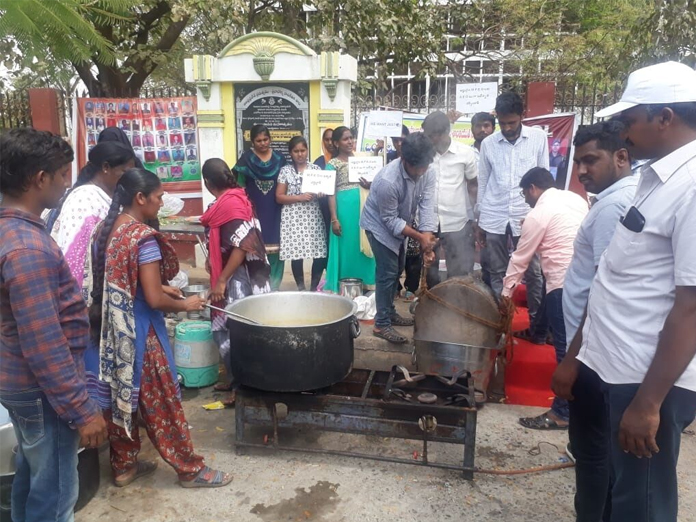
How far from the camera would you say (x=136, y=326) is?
3.01m

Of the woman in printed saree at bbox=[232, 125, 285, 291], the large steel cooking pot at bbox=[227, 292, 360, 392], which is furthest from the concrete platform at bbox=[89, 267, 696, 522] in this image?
the woman in printed saree at bbox=[232, 125, 285, 291]

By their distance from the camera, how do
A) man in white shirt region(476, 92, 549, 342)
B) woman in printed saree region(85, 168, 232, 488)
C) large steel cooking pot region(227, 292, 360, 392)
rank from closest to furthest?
1. woman in printed saree region(85, 168, 232, 488)
2. large steel cooking pot region(227, 292, 360, 392)
3. man in white shirt region(476, 92, 549, 342)

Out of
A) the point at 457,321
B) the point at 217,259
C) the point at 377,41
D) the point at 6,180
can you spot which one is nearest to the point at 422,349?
the point at 457,321

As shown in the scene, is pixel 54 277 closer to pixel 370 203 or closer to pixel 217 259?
pixel 217 259

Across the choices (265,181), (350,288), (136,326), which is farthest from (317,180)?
(136,326)

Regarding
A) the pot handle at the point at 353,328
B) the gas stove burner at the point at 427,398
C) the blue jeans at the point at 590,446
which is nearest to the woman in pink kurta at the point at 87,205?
the pot handle at the point at 353,328

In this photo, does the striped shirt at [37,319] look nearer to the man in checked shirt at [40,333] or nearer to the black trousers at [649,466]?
the man in checked shirt at [40,333]

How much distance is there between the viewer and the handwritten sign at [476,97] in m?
6.73

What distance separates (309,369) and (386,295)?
2017mm

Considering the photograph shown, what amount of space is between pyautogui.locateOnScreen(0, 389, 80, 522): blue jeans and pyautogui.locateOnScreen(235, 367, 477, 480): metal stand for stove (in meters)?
1.44

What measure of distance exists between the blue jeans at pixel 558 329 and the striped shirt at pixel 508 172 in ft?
4.42

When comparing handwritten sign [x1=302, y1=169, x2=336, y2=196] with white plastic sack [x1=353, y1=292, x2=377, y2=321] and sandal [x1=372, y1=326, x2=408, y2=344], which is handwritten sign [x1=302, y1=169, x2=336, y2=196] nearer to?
white plastic sack [x1=353, y1=292, x2=377, y2=321]

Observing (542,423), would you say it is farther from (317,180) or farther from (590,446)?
(317,180)

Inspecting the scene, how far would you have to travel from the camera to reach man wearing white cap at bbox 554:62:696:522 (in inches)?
67.8
